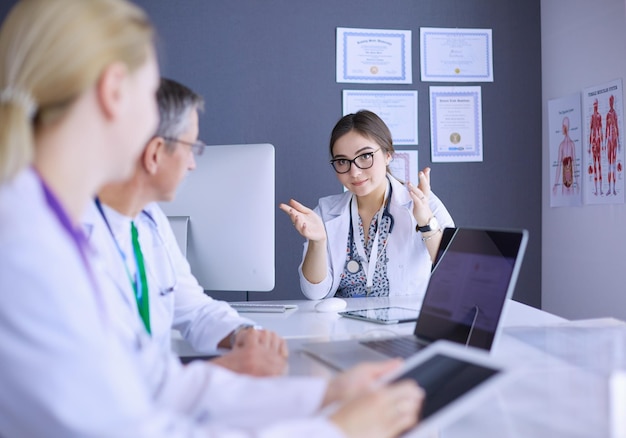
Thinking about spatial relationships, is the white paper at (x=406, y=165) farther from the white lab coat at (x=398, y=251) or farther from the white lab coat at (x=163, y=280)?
the white lab coat at (x=163, y=280)

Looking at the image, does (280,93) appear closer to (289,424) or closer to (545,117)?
(545,117)

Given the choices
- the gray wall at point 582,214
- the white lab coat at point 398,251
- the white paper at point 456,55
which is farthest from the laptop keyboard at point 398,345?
the white paper at point 456,55

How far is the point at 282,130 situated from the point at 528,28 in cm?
160

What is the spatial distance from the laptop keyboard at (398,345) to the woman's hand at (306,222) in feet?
2.54

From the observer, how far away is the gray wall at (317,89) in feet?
11.2

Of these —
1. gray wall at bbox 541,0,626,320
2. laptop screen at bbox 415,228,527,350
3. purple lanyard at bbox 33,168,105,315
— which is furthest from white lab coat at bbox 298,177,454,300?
purple lanyard at bbox 33,168,105,315

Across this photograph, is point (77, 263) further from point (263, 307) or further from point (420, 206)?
point (420, 206)

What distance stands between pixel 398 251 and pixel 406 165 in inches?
43.2

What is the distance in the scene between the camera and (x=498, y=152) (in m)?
3.71

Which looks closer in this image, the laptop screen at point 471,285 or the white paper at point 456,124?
the laptop screen at point 471,285

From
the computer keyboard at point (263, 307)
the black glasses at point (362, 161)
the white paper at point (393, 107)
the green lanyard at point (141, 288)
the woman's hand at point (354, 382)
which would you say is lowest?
the computer keyboard at point (263, 307)

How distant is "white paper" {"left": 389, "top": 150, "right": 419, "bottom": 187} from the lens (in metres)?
3.60

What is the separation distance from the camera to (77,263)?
2.46 ft

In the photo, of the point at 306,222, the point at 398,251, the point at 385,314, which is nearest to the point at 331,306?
the point at 385,314
